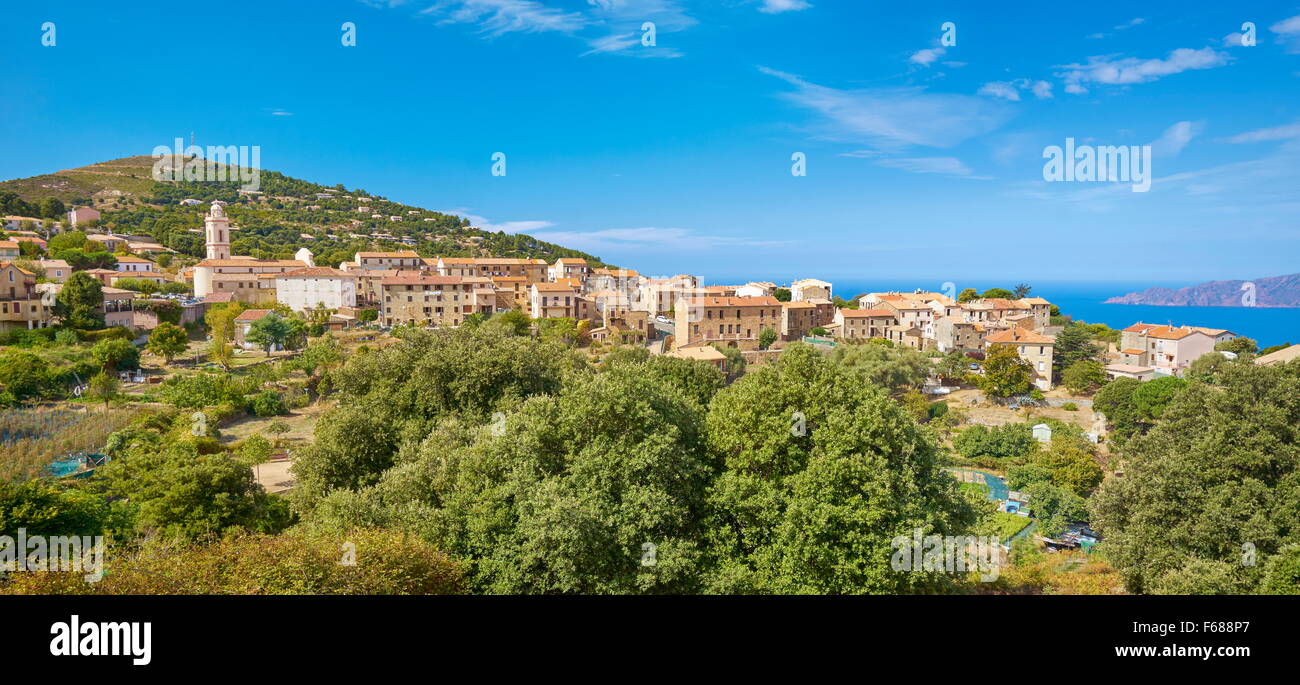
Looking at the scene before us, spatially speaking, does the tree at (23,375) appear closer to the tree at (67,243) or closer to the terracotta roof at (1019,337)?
the tree at (67,243)

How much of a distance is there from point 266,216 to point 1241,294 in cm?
20724

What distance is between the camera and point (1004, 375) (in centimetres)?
4362

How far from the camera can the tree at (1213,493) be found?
12844 millimetres

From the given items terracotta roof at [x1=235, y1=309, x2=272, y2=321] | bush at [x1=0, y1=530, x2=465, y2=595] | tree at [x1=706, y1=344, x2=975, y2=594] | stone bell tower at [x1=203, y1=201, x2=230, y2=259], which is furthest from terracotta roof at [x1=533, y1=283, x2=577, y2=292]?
bush at [x1=0, y1=530, x2=465, y2=595]

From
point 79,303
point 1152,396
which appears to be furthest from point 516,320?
point 1152,396

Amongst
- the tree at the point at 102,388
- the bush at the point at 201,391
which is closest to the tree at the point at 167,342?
the bush at the point at 201,391

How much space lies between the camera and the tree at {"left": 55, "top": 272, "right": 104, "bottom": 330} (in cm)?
4000

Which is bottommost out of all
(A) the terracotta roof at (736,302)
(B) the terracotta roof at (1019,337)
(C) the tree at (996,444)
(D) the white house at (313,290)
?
(C) the tree at (996,444)

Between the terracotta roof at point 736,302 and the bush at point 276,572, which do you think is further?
the terracotta roof at point 736,302

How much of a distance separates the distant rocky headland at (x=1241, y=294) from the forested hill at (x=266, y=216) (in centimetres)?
11820

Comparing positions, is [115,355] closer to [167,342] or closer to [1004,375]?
[167,342]
